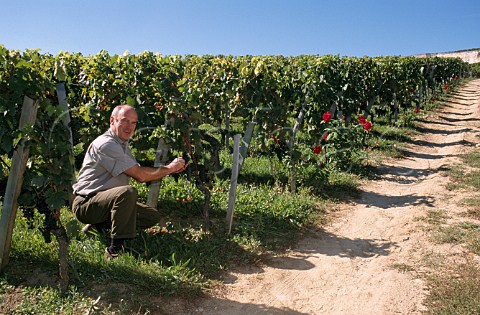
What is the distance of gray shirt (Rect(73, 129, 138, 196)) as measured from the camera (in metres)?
3.68

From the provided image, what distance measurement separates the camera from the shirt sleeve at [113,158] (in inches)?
144

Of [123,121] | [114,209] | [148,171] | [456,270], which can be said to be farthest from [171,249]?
[456,270]

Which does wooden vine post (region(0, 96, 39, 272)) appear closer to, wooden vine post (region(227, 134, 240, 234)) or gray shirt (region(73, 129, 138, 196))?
gray shirt (region(73, 129, 138, 196))

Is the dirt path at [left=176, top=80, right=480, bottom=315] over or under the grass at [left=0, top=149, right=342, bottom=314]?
under

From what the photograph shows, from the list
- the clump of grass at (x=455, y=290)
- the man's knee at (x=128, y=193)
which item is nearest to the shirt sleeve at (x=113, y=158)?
the man's knee at (x=128, y=193)

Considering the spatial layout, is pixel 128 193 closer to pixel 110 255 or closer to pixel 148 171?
pixel 148 171

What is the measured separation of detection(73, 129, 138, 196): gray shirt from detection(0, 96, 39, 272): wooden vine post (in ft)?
1.78

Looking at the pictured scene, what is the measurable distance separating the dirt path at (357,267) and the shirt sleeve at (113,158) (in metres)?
1.38

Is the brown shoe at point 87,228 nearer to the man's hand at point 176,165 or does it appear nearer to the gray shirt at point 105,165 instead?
the gray shirt at point 105,165

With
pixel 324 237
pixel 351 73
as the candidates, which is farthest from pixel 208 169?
pixel 351 73

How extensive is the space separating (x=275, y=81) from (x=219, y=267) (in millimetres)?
2676

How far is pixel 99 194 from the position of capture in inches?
149

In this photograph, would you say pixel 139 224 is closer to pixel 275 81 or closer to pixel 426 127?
pixel 275 81

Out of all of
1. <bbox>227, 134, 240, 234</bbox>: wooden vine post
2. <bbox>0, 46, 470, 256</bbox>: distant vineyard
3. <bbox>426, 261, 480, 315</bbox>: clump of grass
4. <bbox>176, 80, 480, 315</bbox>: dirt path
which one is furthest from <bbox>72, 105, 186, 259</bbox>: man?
<bbox>426, 261, 480, 315</bbox>: clump of grass
